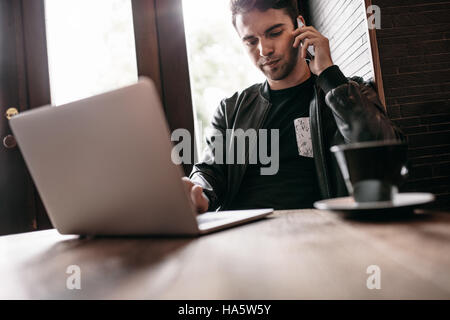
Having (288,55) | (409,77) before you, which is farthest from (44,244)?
(409,77)

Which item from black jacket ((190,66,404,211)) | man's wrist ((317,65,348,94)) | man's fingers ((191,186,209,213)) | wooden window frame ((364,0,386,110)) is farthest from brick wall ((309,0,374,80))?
man's fingers ((191,186,209,213))

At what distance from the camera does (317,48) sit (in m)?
1.42

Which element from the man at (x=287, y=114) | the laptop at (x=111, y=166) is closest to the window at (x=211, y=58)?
the man at (x=287, y=114)

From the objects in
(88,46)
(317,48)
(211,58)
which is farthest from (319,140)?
(88,46)

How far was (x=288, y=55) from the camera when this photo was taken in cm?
159

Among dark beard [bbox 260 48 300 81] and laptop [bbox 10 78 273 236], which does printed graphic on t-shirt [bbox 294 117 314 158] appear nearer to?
dark beard [bbox 260 48 300 81]

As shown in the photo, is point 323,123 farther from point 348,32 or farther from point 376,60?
point 348,32

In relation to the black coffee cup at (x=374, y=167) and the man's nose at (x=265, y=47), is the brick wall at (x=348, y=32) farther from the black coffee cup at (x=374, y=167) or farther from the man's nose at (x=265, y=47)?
the black coffee cup at (x=374, y=167)

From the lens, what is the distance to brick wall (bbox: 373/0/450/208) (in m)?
1.68

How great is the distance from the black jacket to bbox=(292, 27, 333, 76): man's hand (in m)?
0.05

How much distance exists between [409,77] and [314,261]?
1.62 meters

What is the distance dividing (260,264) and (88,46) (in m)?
2.48

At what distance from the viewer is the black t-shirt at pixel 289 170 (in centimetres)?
141
